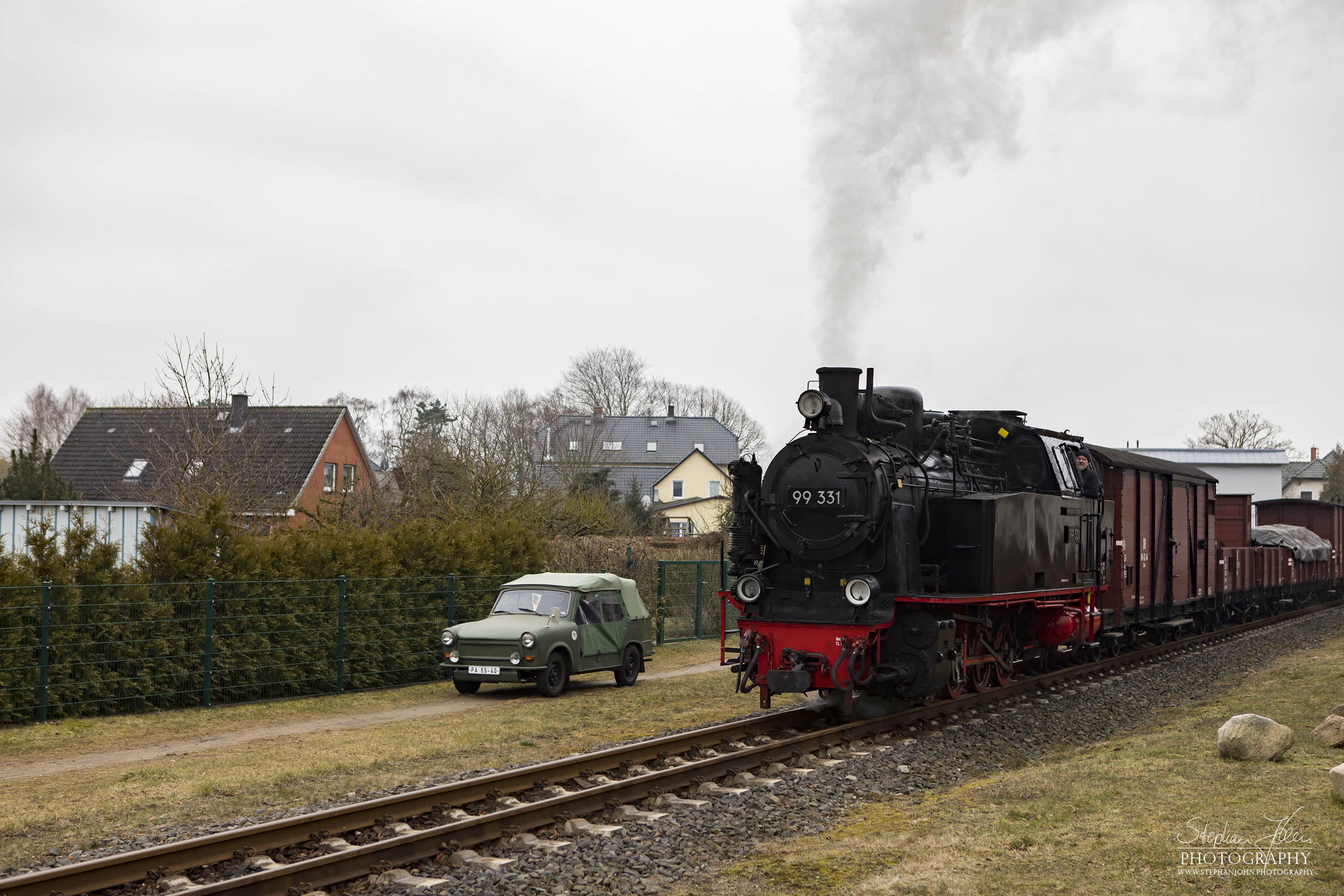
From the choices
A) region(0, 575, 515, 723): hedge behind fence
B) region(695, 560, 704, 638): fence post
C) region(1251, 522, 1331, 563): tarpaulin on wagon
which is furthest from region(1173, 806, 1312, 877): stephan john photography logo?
region(1251, 522, 1331, 563): tarpaulin on wagon

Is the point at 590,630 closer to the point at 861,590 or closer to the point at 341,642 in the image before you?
the point at 341,642

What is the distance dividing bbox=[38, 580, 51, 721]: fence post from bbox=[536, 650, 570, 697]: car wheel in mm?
5426

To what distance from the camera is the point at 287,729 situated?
39.1ft

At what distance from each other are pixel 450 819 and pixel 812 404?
18.8 ft

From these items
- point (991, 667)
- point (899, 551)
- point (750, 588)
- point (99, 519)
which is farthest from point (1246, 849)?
point (99, 519)

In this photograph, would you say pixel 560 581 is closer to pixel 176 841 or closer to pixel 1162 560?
pixel 176 841

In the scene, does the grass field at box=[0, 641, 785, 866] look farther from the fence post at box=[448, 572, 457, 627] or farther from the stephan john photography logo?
the stephan john photography logo

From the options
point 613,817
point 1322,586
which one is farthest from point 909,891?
point 1322,586

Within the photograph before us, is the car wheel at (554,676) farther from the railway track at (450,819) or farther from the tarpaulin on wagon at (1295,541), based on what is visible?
the tarpaulin on wagon at (1295,541)

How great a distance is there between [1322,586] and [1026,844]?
30.7m

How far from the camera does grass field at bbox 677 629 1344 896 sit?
5891 mm

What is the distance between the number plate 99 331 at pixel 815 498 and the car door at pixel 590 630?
4.18m

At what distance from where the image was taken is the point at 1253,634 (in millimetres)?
22484

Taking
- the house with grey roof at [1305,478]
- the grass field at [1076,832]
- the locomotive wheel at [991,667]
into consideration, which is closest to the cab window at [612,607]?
the locomotive wheel at [991,667]
